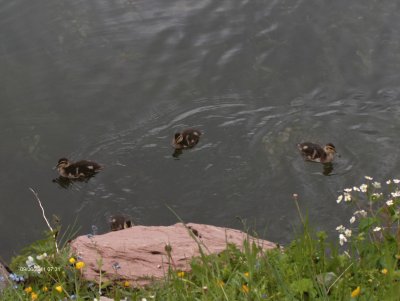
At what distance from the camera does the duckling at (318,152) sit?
7883 mm

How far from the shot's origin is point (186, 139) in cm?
820

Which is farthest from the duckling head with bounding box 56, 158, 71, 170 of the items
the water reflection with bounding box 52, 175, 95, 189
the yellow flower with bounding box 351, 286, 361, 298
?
the yellow flower with bounding box 351, 286, 361, 298

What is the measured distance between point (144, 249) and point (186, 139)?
2743 mm

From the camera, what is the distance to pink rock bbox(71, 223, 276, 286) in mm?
5164

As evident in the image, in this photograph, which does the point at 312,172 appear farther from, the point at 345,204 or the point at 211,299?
the point at 211,299

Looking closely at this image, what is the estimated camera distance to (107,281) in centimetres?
492

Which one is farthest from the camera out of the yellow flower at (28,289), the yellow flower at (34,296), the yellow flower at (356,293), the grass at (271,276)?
the yellow flower at (28,289)

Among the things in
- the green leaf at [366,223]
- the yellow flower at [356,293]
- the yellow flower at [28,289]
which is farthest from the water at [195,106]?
the yellow flower at [356,293]

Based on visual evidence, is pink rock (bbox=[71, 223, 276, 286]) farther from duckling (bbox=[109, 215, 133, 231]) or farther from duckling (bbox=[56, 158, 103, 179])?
duckling (bbox=[56, 158, 103, 179])

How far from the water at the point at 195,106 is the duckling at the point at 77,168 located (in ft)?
0.48

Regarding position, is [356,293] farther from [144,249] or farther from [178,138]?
[178,138]

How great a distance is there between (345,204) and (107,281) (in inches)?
124
